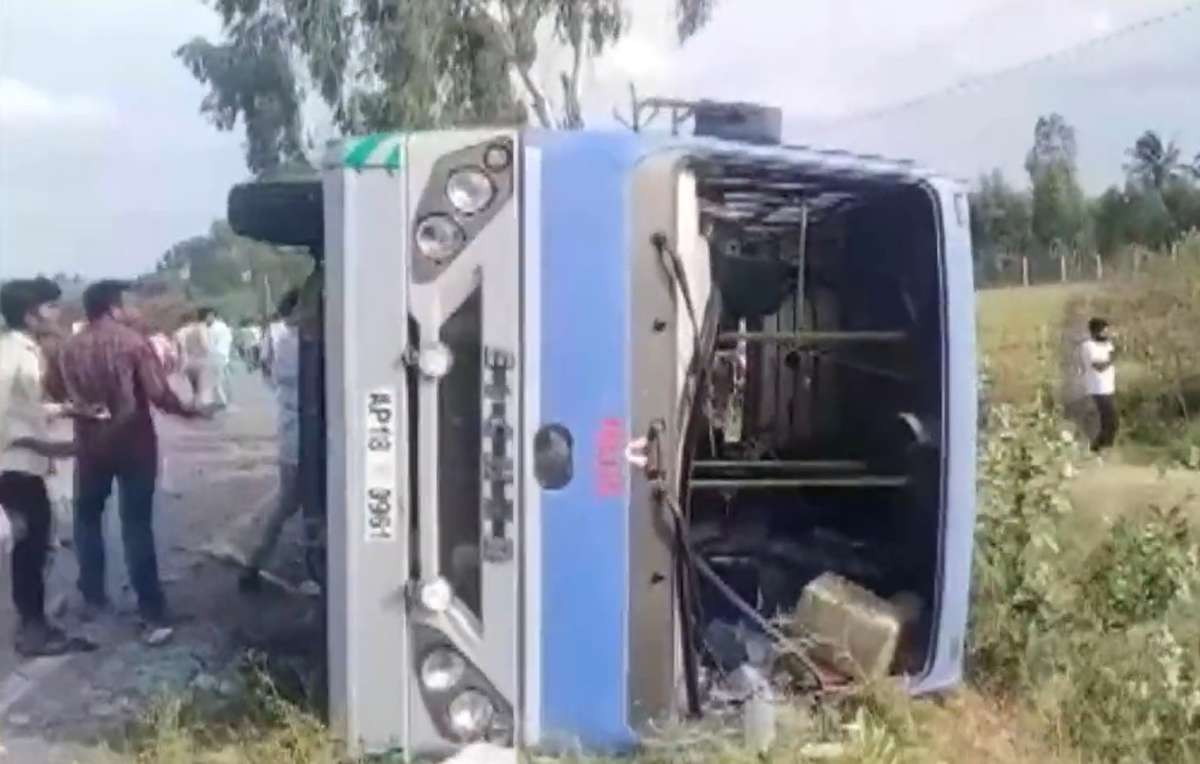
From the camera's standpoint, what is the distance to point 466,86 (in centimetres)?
1956

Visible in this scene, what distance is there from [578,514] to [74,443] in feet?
10.6

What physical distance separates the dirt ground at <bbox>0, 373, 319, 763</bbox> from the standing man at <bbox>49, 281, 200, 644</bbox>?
73mm

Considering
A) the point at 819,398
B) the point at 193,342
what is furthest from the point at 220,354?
the point at 819,398

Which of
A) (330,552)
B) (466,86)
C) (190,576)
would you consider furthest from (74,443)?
(466,86)

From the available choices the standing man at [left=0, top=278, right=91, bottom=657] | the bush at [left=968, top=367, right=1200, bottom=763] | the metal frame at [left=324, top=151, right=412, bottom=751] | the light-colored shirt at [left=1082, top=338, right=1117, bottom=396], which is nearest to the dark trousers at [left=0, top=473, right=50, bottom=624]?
the standing man at [left=0, top=278, right=91, bottom=657]

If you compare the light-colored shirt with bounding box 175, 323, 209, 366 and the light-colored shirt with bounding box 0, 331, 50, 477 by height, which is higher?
the light-colored shirt with bounding box 175, 323, 209, 366

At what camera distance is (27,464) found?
22.5ft

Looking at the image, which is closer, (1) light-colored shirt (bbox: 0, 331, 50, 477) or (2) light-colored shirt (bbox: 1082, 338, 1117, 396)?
(1) light-colored shirt (bbox: 0, 331, 50, 477)

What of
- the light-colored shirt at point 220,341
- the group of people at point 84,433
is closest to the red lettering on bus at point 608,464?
the group of people at point 84,433

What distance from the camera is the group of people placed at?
6836 millimetres

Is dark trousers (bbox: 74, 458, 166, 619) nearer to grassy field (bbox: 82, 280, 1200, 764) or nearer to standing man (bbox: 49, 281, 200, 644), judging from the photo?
standing man (bbox: 49, 281, 200, 644)

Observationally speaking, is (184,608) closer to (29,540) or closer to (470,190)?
(29,540)

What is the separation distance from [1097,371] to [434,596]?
1029 centimetres

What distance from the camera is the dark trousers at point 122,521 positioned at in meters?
6.99
